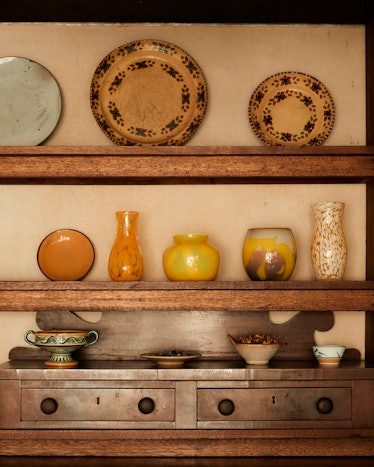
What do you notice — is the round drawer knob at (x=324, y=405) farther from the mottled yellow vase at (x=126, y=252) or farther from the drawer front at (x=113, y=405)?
the mottled yellow vase at (x=126, y=252)

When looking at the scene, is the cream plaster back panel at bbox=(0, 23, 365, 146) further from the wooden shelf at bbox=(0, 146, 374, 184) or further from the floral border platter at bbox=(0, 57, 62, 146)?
the wooden shelf at bbox=(0, 146, 374, 184)

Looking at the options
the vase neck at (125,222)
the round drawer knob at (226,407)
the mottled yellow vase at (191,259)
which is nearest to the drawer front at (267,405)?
the round drawer knob at (226,407)

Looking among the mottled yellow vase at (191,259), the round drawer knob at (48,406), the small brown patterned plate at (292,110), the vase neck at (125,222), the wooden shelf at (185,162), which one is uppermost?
the small brown patterned plate at (292,110)

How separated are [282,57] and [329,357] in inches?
48.0

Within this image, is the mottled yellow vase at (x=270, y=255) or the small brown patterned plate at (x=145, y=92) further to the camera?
the small brown patterned plate at (x=145, y=92)

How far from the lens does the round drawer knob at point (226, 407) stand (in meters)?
2.24

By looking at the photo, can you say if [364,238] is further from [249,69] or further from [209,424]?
[209,424]

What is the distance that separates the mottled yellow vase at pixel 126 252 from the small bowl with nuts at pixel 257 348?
46 centimetres

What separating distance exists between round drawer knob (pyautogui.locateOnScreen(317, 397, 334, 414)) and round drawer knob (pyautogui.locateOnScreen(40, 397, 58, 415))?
905 millimetres

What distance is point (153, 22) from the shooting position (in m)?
2.67

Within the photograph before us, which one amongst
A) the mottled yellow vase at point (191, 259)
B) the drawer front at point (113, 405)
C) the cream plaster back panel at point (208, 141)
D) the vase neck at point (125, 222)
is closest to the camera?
the drawer front at point (113, 405)

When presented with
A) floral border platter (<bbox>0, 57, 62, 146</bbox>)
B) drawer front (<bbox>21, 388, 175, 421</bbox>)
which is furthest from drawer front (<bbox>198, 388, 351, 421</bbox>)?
floral border platter (<bbox>0, 57, 62, 146</bbox>)

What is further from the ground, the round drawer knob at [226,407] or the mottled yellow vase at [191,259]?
the mottled yellow vase at [191,259]

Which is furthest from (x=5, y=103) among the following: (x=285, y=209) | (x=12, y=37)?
(x=285, y=209)
